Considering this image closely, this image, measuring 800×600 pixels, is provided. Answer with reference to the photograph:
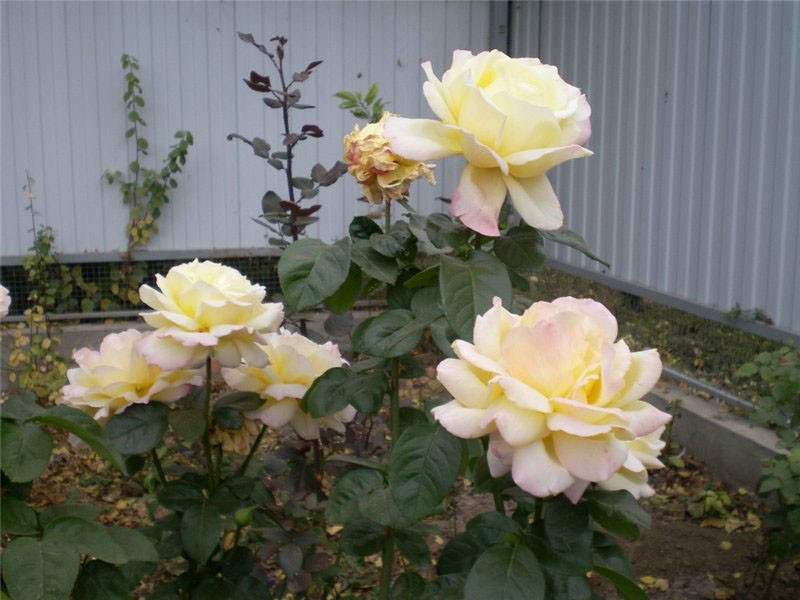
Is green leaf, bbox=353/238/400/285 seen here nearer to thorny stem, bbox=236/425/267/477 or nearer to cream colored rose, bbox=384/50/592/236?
cream colored rose, bbox=384/50/592/236

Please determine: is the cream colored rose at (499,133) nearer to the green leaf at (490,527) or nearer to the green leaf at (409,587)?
the green leaf at (490,527)

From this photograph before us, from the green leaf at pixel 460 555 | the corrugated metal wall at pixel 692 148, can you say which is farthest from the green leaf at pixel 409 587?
the corrugated metal wall at pixel 692 148

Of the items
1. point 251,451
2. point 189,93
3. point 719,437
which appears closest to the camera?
point 251,451

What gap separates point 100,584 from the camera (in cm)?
131

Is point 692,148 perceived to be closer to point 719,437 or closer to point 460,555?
point 719,437

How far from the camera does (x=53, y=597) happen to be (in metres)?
1.11

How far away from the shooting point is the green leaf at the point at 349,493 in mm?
1260

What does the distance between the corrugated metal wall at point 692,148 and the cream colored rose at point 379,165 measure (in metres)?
2.82

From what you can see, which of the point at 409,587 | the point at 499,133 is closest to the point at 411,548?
the point at 409,587

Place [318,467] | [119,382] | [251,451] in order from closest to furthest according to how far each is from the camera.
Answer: [119,382] → [251,451] → [318,467]

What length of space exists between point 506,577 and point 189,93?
17.5 ft

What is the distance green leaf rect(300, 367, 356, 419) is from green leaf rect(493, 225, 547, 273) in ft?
1.03

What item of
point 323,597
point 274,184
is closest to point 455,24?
point 274,184

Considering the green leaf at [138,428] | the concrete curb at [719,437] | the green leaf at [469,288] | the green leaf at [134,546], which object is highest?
the green leaf at [469,288]
